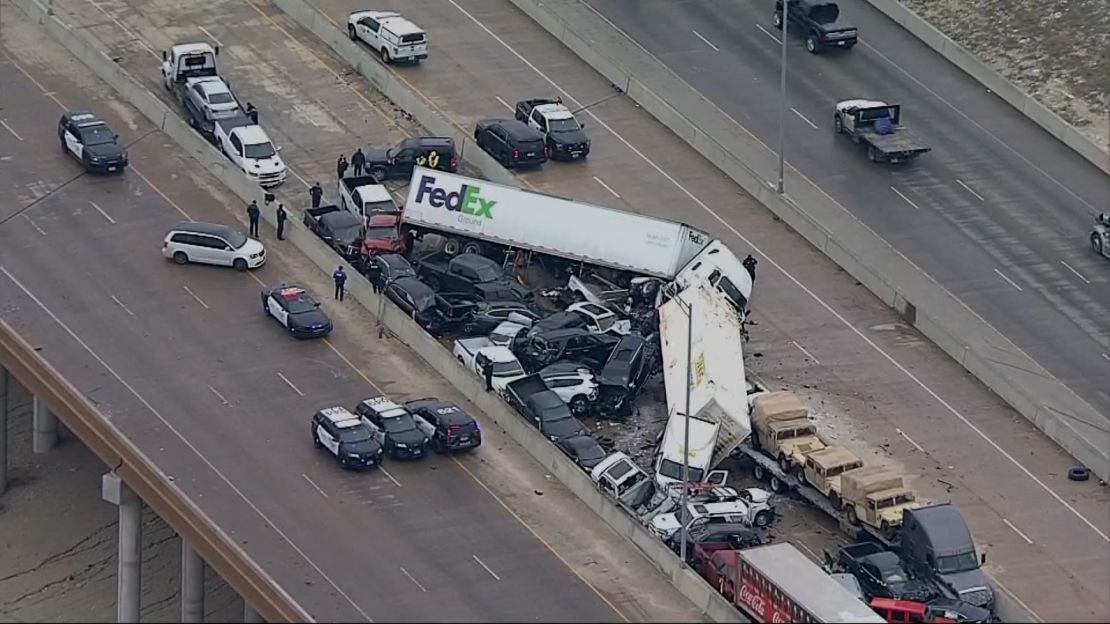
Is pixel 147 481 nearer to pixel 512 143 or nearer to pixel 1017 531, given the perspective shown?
pixel 1017 531

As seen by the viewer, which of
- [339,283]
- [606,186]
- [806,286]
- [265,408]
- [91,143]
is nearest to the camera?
[265,408]

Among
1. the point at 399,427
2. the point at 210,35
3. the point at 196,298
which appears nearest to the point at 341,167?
the point at 196,298

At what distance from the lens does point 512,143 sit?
118312 millimetres

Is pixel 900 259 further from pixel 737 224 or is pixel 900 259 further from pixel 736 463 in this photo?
pixel 736 463

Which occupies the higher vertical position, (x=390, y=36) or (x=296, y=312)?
(x=296, y=312)

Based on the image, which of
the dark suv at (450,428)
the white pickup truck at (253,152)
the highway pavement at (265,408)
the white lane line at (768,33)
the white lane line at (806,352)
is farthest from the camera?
the white lane line at (768,33)

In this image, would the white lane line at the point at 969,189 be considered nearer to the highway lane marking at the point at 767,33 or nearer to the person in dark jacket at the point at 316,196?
the highway lane marking at the point at 767,33

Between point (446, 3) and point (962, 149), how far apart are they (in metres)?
21.7

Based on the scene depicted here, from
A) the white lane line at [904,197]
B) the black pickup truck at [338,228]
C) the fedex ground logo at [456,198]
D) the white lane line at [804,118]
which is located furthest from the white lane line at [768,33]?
the black pickup truck at [338,228]

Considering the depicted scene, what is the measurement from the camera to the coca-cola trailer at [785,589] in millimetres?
90000

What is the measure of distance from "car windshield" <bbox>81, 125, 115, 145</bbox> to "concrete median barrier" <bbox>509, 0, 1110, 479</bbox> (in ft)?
65.7

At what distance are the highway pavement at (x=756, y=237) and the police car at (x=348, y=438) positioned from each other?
15003 millimetres

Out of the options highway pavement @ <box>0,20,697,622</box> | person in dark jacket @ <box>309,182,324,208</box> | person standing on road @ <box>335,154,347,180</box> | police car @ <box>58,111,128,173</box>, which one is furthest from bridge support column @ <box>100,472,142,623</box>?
person standing on road @ <box>335,154,347,180</box>

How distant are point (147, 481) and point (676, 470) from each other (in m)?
15.4
